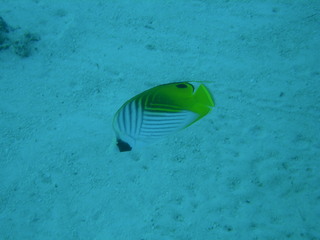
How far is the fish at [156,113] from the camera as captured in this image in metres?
1.37

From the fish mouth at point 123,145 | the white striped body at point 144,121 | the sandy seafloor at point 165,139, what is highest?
the white striped body at point 144,121

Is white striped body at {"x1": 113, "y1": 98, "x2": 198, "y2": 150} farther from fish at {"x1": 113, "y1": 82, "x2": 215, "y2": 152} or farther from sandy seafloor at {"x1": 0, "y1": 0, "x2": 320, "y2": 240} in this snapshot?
sandy seafloor at {"x1": 0, "y1": 0, "x2": 320, "y2": 240}

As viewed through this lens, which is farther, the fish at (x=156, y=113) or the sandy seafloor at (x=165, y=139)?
the sandy seafloor at (x=165, y=139)

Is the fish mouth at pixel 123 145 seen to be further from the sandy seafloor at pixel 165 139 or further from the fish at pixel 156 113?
the sandy seafloor at pixel 165 139

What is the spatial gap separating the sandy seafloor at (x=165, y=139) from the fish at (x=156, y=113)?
138 cm

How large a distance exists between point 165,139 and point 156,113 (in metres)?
1.46

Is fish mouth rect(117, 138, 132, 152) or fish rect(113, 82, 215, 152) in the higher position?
fish rect(113, 82, 215, 152)

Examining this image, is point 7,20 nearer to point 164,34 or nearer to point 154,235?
point 164,34

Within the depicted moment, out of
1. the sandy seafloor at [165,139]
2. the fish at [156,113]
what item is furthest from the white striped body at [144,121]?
the sandy seafloor at [165,139]

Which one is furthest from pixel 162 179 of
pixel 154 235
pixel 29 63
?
pixel 29 63

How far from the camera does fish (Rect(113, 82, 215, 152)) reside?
1368 mm

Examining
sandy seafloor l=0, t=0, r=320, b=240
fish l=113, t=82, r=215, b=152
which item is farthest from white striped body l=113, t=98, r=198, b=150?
sandy seafloor l=0, t=0, r=320, b=240

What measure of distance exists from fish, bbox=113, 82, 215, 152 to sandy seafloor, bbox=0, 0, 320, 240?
54.4 inches

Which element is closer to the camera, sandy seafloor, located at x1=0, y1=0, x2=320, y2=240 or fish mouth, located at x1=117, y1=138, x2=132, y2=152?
fish mouth, located at x1=117, y1=138, x2=132, y2=152
